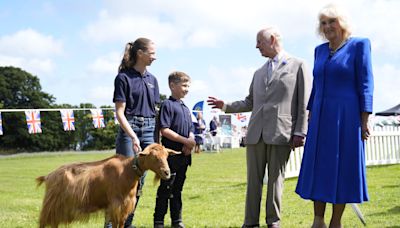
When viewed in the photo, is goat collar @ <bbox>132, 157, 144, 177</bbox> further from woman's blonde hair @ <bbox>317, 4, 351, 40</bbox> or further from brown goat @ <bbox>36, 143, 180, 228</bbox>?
woman's blonde hair @ <bbox>317, 4, 351, 40</bbox>

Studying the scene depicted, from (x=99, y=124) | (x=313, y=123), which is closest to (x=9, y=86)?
(x=99, y=124)

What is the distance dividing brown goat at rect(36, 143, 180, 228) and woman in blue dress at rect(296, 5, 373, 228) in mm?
1495

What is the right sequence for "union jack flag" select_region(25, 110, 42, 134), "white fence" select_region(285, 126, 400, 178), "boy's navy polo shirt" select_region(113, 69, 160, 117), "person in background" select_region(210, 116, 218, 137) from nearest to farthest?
"boy's navy polo shirt" select_region(113, 69, 160, 117)
"white fence" select_region(285, 126, 400, 178)
"union jack flag" select_region(25, 110, 42, 134)
"person in background" select_region(210, 116, 218, 137)

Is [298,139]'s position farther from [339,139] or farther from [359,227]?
[359,227]

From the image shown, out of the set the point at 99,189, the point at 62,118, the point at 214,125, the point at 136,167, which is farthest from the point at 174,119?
the point at 214,125

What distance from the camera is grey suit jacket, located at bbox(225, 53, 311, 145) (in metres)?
5.44

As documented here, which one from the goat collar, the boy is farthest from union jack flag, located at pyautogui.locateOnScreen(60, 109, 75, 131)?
the goat collar

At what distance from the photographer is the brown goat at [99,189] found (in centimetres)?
476

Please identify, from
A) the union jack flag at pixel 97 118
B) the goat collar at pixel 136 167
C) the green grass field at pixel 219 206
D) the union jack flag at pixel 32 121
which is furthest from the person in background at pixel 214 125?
the goat collar at pixel 136 167

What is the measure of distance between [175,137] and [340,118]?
1.91 meters

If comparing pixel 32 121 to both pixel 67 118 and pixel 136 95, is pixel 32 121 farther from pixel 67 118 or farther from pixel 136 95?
pixel 136 95

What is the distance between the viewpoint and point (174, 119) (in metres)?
5.88

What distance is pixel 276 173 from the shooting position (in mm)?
5535

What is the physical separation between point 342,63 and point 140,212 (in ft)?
14.7
